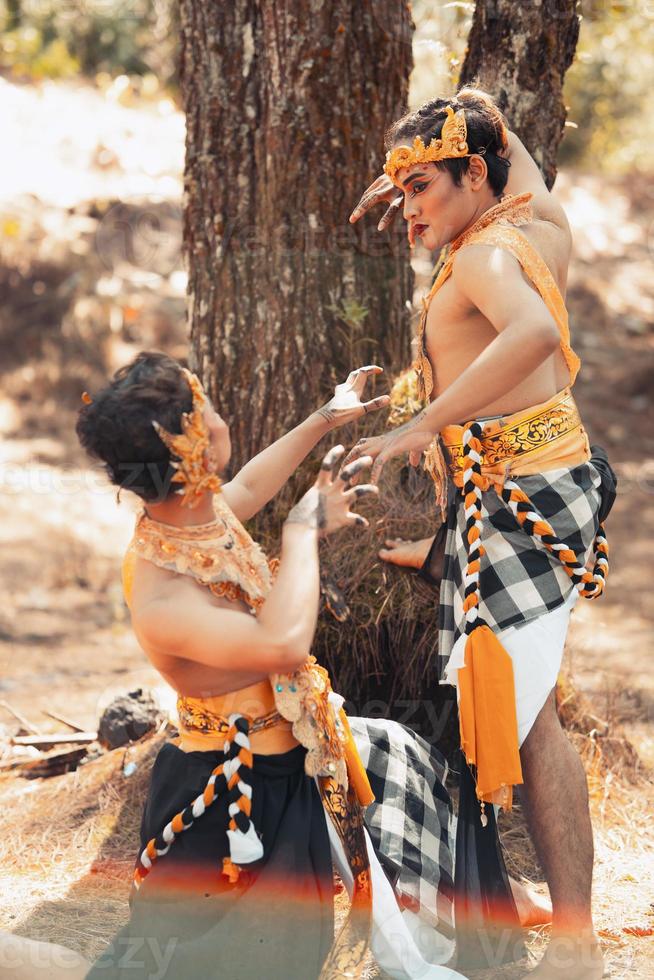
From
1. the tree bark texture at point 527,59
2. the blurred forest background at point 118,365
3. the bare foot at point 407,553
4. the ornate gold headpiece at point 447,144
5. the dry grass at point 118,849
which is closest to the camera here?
the ornate gold headpiece at point 447,144

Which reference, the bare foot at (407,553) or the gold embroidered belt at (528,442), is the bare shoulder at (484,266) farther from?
the bare foot at (407,553)

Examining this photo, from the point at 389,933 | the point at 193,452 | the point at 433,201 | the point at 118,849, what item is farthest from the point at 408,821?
the point at 433,201

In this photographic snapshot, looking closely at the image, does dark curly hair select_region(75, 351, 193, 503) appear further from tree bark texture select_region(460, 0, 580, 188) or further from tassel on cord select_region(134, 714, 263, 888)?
tree bark texture select_region(460, 0, 580, 188)

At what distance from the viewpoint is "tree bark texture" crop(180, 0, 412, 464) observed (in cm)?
369

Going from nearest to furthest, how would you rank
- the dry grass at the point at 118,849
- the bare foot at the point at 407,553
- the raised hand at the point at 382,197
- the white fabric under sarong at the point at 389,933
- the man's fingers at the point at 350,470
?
the man's fingers at the point at 350,470, the white fabric under sarong at the point at 389,933, the dry grass at the point at 118,849, the raised hand at the point at 382,197, the bare foot at the point at 407,553

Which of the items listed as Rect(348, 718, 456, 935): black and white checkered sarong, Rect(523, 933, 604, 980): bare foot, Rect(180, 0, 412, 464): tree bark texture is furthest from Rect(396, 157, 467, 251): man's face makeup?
Rect(523, 933, 604, 980): bare foot

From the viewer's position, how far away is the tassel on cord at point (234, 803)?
2143mm

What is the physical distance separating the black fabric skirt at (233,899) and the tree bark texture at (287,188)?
170cm

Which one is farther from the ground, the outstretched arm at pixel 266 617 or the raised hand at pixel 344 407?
the raised hand at pixel 344 407

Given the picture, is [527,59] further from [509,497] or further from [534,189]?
[509,497]

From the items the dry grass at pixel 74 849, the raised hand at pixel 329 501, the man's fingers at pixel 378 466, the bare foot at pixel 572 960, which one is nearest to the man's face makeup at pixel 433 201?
the man's fingers at pixel 378 466

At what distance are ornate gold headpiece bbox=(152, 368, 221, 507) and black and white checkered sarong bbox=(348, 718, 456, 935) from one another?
765mm

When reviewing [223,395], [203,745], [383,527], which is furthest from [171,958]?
[223,395]

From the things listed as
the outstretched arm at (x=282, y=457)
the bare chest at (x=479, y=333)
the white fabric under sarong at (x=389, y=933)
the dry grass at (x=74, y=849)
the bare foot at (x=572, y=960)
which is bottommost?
the dry grass at (x=74, y=849)
